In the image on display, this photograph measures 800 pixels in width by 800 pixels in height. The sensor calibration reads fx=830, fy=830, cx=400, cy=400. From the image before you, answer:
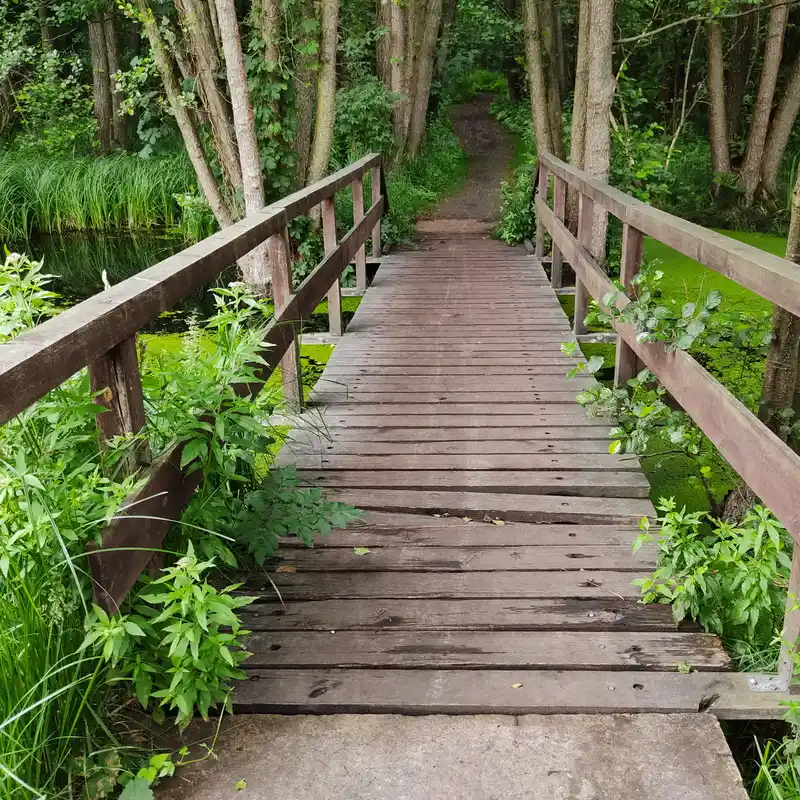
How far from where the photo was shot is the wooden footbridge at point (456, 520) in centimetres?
202

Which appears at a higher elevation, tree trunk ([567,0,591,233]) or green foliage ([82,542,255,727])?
tree trunk ([567,0,591,233])

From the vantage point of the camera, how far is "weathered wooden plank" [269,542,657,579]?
8.98 feet

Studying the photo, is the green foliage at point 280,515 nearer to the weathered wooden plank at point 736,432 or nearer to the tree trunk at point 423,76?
the weathered wooden plank at point 736,432

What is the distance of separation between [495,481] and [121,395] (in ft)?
5.81

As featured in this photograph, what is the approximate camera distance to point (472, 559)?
2.81 meters

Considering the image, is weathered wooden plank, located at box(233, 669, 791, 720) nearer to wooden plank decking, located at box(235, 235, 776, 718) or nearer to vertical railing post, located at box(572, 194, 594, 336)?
wooden plank decking, located at box(235, 235, 776, 718)

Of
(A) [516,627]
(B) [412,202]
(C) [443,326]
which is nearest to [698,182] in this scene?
(B) [412,202]

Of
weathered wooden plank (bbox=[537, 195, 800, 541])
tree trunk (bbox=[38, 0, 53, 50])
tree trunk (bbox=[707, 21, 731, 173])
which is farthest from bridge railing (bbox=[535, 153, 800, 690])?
tree trunk (bbox=[38, 0, 53, 50])

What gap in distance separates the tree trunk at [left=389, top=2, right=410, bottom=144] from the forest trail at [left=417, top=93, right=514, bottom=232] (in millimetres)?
1365

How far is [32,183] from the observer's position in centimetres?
1272

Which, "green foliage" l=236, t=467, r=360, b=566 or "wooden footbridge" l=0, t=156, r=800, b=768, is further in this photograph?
"green foliage" l=236, t=467, r=360, b=566

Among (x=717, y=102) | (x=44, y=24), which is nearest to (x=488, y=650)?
(x=717, y=102)

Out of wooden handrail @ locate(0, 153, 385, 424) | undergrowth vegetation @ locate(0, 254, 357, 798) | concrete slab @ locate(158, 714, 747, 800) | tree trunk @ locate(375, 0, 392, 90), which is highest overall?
tree trunk @ locate(375, 0, 392, 90)

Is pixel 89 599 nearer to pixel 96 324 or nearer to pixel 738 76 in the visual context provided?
pixel 96 324
